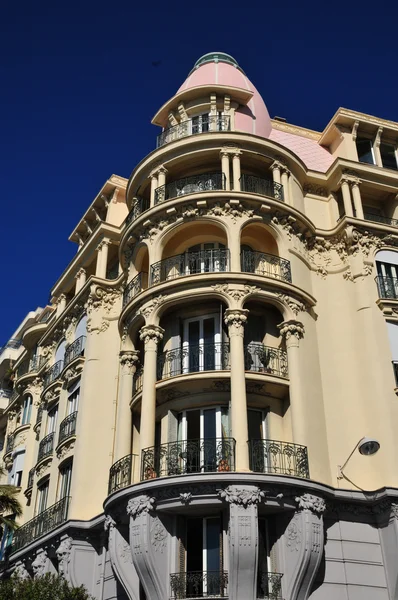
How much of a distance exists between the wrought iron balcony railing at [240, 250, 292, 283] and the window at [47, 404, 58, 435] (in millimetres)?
11675

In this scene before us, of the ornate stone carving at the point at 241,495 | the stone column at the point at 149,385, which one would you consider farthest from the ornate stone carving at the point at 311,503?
the stone column at the point at 149,385

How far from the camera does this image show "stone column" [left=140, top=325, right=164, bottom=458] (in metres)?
20.3

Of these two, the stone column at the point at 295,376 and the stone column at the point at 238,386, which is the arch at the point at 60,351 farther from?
the stone column at the point at 295,376

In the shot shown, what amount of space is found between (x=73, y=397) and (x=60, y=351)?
4.16 m

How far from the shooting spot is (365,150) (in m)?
28.8

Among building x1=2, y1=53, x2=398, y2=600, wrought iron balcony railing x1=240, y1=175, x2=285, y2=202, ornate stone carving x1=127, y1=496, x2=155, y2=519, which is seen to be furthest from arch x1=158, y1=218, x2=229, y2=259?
ornate stone carving x1=127, y1=496, x2=155, y2=519

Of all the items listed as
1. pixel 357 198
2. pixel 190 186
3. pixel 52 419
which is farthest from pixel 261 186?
pixel 52 419

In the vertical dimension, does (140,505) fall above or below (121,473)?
below

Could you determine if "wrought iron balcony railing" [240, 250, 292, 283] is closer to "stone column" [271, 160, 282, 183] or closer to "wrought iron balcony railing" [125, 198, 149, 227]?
"stone column" [271, 160, 282, 183]

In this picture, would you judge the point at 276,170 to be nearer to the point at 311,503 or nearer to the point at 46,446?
the point at 311,503

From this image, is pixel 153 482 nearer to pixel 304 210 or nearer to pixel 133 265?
pixel 133 265

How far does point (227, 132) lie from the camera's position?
24.8 m

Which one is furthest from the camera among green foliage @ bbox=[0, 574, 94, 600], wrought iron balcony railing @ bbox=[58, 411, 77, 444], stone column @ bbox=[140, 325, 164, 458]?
wrought iron balcony railing @ bbox=[58, 411, 77, 444]

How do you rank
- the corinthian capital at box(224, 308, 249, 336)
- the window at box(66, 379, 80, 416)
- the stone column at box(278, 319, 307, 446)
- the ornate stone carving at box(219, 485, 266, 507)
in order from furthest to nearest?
the window at box(66, 379, 80, 416)
the corinthian capital at box(224, 308, 249, 336)
the stone column at box(278, 319, 307, 446)
the ornate stone carving at box(219, 485, 266, 507)
